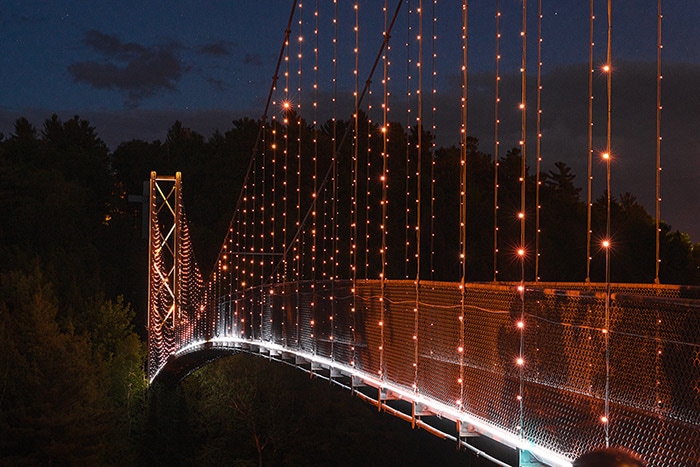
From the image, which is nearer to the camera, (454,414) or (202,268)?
(454,414)

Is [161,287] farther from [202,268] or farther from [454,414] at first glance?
[454,414]

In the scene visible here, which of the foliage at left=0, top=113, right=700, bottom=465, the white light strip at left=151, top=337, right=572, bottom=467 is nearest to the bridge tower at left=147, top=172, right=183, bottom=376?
the foliage at left=0, top=113, right=700, bottom=465

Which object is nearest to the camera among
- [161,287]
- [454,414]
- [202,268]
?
[454,414]

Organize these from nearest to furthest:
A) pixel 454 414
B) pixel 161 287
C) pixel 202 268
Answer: pixel 454 414 → pixel 161 287 → pixel 202 268

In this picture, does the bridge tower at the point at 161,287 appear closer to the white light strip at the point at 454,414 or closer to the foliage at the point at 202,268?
the foliage at the point at 202,268

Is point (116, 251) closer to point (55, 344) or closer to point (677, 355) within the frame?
point (55, 344)

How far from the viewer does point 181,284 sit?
22594mm

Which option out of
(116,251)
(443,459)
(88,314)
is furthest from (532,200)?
(116,251)

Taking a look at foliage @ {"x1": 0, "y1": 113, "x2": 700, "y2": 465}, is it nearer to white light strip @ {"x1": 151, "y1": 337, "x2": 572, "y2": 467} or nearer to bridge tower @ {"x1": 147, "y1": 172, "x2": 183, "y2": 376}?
bridge tower @ {"x1": 147, "y1": 172, "x2": 183, "y2": 376}

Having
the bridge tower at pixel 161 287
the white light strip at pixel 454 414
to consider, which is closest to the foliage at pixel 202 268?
the bridge tower at pixel 161 287

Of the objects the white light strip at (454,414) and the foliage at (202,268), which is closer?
the white light strip at (454,414)

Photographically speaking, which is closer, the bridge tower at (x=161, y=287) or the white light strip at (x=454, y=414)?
the white light strip at (x=454, y=414)

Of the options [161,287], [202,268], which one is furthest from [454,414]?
[202,268]

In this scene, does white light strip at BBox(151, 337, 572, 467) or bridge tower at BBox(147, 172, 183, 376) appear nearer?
white light strip at BBox(151, 337, 572, 467)
